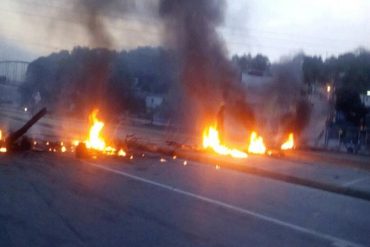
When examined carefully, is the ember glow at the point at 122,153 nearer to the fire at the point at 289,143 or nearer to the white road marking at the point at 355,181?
the white road marking at the point at 355,181

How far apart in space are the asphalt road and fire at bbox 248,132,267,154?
836 centimetres

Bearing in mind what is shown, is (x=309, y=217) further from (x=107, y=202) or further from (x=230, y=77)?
(x=230, y=77)

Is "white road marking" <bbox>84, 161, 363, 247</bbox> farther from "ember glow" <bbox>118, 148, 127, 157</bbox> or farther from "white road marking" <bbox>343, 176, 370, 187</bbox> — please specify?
"ember glow" <bbox>118, 148, 127, 157</bbox>

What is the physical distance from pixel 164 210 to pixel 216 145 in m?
14.8

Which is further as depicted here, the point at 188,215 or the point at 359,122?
the point at 359,122

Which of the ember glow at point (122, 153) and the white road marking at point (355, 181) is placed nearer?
the white road marking at point (355, 181)

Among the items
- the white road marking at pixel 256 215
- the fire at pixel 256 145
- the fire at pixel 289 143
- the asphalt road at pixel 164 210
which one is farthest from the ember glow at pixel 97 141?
the fire at pixel 289 143

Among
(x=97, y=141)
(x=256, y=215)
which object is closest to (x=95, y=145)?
(x=97, y=141)

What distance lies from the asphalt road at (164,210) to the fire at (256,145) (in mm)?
8357

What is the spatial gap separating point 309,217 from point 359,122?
110 ft

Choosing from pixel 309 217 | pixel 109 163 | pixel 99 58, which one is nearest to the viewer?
pixel 309 217

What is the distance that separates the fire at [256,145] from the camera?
25.4 m

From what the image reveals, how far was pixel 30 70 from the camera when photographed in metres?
75.4

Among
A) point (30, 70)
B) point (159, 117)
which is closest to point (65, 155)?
point (159, 117)
